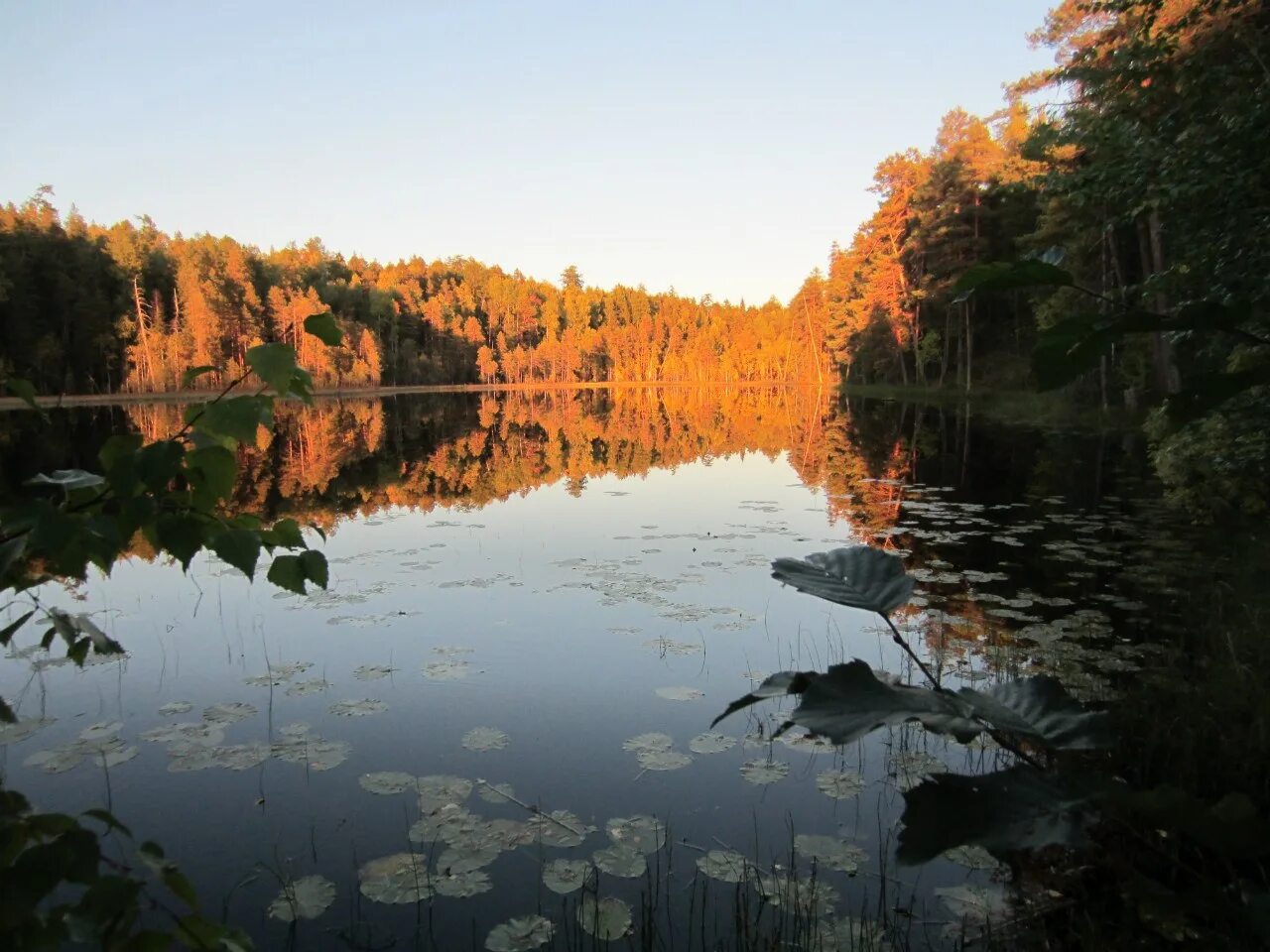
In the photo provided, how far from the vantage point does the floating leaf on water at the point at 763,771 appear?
4.57 m

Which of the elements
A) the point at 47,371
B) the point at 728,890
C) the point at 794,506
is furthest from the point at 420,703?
the point at 47,371

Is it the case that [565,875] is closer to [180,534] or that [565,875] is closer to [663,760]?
[663,760]

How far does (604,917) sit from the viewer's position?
339cm

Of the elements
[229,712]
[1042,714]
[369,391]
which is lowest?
[229,712]

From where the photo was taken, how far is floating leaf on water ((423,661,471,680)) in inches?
250

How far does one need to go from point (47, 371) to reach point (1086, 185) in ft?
209

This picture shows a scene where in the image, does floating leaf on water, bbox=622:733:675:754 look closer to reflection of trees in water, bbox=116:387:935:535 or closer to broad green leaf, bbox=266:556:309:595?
broad green leaf, bbox=266:556:309:595

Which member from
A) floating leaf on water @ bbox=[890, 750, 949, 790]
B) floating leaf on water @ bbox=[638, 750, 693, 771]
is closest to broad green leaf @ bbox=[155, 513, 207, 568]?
floating leaf on water @ bbox=[638, 750, 693, 771]

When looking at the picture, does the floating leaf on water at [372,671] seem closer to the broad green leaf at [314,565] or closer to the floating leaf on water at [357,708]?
the floating leaf on water at [357,708]

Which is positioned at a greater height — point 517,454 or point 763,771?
point 517,454

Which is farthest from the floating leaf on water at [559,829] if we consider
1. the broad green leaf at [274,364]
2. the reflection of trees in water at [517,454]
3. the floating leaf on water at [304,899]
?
the reflection of trees in water at [517,454]

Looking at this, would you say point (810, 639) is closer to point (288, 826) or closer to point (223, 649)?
point (288, 826)

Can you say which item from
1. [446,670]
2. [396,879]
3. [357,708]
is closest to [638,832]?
[396,879]

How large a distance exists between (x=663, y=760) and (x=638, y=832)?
0.82 metres
